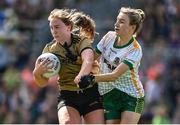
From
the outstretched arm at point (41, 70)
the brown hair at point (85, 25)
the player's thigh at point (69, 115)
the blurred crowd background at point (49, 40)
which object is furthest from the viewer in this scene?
the blurred crowd background at point (49, 40)

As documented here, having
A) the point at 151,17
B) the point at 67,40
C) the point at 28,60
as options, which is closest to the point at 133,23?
the point at 67,40

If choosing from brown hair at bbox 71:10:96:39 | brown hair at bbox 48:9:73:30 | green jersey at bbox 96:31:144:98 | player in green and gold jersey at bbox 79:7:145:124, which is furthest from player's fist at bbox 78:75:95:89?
brown hair at bbox 71:10:96:39

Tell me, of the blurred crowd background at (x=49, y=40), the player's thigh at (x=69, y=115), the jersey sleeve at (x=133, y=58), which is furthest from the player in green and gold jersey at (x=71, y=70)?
the blurred crowd background at (x=49, y=40)

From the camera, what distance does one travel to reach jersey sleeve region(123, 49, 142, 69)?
7988 millimetres

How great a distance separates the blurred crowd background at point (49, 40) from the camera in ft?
46.0

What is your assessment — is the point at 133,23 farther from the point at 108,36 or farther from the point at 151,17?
the point at 151,17

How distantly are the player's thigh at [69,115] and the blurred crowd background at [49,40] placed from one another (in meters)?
5.14

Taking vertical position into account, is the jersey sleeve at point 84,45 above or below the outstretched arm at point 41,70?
above

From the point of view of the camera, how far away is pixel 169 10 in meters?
15.1

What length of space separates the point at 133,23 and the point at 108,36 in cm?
38

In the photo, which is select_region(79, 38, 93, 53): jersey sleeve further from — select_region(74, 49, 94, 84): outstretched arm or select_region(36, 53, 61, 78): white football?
select_region(36, 53, 61, 78): white football

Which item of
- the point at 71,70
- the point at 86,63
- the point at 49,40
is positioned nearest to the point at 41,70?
the point at 71,70

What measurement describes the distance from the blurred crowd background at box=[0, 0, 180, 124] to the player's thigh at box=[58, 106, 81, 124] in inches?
202

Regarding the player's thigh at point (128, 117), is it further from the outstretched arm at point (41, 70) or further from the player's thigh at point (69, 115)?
the outstretched arm at point (41, 70)
